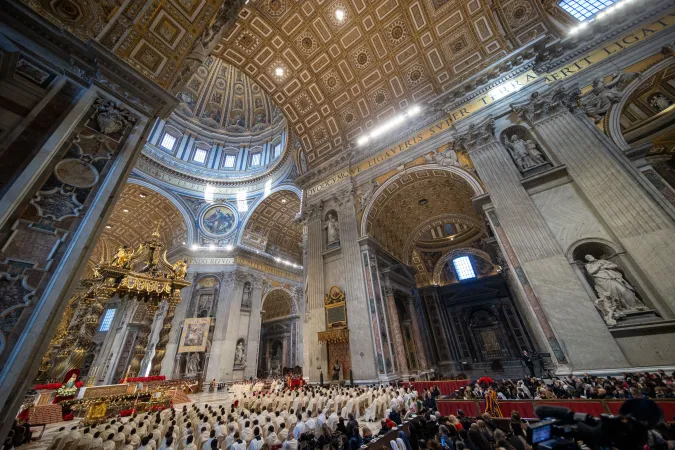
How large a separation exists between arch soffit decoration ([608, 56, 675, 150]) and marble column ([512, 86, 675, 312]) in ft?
0.81

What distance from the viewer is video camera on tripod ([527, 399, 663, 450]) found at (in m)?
1.86

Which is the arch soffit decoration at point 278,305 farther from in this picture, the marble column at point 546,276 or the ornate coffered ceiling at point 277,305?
the marble column at point 546,276

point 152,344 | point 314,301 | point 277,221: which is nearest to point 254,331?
point 152,344

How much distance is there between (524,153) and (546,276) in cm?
418

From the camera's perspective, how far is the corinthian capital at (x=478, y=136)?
936 centimetres

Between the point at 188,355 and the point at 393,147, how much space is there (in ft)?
56.5

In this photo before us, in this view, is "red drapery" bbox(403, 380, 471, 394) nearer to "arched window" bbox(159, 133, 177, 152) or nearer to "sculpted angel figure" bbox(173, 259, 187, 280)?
"sculpted angel figure" bbox(173, 259, 187, 280)

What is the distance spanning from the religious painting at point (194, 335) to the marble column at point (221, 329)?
524mm

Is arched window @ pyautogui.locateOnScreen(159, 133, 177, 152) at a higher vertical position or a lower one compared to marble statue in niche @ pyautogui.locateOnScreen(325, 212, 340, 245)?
higher

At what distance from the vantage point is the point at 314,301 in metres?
11.5

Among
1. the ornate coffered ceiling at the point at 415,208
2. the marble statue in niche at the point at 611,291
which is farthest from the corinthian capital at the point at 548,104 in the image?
the marble statue in niche at the point at 611,291

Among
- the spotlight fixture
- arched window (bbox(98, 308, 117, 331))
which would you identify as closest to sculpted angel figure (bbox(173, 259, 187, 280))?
the spotlight fixture

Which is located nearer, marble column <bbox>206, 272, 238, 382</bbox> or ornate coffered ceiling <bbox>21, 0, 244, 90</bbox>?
ornate coffered ceiling <bbox>21, 0, 244, 90</bbox>

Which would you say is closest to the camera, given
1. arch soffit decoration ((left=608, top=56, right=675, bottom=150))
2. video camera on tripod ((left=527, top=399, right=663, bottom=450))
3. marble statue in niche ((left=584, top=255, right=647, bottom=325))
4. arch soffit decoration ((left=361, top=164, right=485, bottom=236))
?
video camera on tripod ((left=527, top=399, right=663, bottom=450))
